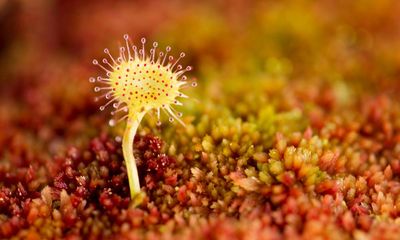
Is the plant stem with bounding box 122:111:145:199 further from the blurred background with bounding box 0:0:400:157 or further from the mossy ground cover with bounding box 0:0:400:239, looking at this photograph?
the blurred background with bounding box 0:0:400:157

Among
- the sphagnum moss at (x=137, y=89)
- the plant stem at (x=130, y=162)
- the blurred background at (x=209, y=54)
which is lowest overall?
the plant stem at (x=130, y=162)

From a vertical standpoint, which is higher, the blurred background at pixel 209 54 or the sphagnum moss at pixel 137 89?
the blurred background at pixel 209 54

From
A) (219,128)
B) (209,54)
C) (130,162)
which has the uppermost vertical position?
(209,54)

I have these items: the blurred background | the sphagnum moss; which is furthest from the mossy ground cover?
the sphagnum moss

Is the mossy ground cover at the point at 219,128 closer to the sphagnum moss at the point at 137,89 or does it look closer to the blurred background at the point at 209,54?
the blurred background at the point at 209,54

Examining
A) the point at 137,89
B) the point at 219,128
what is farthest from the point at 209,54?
the point at 137,89

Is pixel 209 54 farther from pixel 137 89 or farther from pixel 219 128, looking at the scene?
pixel 137 89

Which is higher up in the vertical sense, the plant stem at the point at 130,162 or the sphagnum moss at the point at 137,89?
the sphagnum moss at the point at 137,89

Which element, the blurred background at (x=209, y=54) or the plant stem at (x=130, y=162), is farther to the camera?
the blurred background at (x=209, y=54)

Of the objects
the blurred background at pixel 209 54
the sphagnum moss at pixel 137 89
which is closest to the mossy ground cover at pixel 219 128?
the blurred background at pixel 209 54
